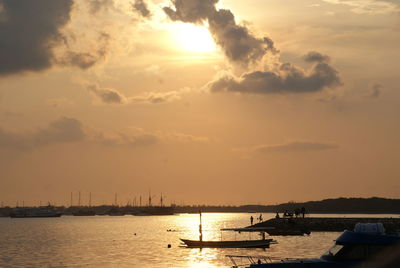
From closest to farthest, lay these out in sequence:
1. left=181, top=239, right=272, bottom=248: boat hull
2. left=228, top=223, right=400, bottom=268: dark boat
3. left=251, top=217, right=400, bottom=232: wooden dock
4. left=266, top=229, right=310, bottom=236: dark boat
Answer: left=228, top=223, right=400, bottom=268: dark boat → left=181, top=239, right=272, bottom=248: boat hull → left=266, top=229, right=310, bottom=236: dark boat → left=251, top=217, right=400, bottom=232: wooden dock

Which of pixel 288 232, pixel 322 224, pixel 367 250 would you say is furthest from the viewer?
pixel 322 224

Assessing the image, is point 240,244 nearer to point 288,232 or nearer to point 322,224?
point 288,232

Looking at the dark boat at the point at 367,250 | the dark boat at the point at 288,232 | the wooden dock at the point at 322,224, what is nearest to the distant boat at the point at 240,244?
the dark boat at the point at 288,232

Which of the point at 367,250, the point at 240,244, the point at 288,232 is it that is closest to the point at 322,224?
the point at 288,232

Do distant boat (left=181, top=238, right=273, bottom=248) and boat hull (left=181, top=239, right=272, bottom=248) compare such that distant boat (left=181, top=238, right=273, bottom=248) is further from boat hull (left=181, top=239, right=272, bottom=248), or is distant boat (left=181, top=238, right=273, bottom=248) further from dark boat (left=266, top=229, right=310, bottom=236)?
dark boat (left=266, top=229, right=310, bottom=236)

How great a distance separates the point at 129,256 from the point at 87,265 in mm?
12037

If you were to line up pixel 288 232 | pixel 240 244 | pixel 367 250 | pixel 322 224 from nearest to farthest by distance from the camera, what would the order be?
pixel 367 250 < pixel 240 244 < pixel 288 232 < pixel 322 224

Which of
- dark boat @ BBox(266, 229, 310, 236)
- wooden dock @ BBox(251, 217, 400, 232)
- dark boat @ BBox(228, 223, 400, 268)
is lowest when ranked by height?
dark boat @ BBox(228, 223, 400, 268)

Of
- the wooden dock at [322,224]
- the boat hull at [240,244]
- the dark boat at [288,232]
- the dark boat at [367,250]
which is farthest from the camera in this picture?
the wooden dock at [322,224]

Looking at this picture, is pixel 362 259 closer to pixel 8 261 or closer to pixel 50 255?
pixel 8 261

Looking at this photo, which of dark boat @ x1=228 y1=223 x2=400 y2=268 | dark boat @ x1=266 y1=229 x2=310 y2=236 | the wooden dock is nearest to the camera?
dark boat @ x1=228 y1=223 x2=400 y2=268

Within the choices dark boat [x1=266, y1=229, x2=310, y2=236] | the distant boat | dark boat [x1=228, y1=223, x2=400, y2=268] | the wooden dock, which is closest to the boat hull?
the distant boat

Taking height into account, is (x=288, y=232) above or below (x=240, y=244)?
above

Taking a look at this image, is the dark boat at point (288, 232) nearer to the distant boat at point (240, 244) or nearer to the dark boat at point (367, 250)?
the distant boat at point (240, 244)
